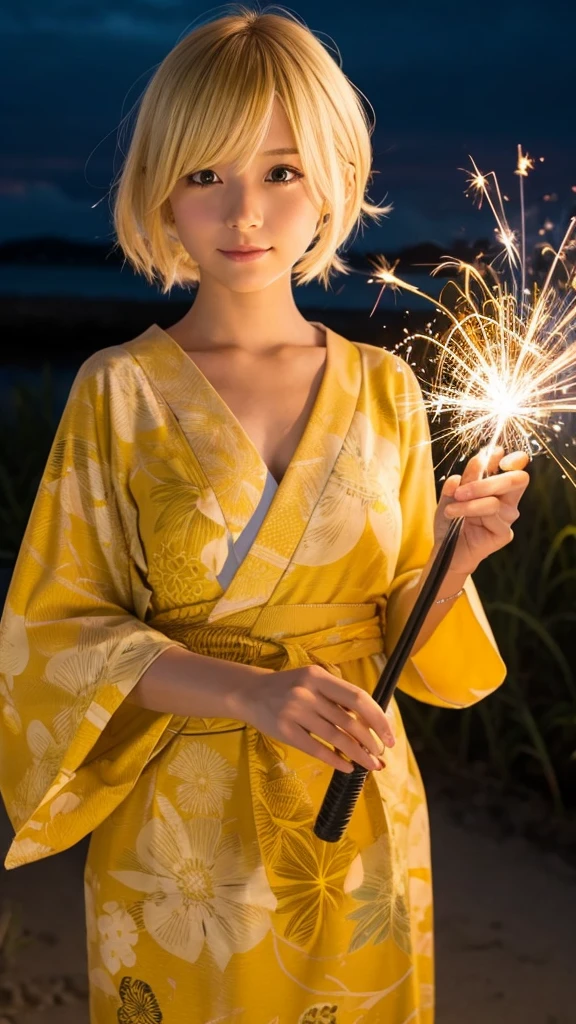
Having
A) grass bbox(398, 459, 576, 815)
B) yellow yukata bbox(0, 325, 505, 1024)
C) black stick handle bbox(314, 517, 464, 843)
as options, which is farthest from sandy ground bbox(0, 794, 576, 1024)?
black stick handle bbox(314, 517, 464, 843)

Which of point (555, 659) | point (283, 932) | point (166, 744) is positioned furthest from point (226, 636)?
point (555, 659)

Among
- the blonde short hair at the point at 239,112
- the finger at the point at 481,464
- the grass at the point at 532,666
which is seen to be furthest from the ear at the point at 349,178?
the grass at the point at 532,666

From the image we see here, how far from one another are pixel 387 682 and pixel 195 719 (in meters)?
0.17

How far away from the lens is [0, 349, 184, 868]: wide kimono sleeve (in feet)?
2.70

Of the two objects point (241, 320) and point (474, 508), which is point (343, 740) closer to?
point (474, 508)

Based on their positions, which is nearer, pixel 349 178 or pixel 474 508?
pixel 474 508

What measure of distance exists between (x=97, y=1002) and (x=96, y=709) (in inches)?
8.8

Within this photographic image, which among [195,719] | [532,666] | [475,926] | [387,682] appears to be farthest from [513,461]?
[532,666]

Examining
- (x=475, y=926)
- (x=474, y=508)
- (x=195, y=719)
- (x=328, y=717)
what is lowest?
(x=475, y=926)

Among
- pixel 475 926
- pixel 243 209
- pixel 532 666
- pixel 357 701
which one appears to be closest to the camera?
pixel 357 701

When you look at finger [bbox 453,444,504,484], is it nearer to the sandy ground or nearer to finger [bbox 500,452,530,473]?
finger [bbox 500,452,530,473]

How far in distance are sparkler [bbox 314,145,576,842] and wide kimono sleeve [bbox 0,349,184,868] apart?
166 mm

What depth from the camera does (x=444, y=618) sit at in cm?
91

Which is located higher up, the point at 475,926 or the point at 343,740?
the point at 343,740
